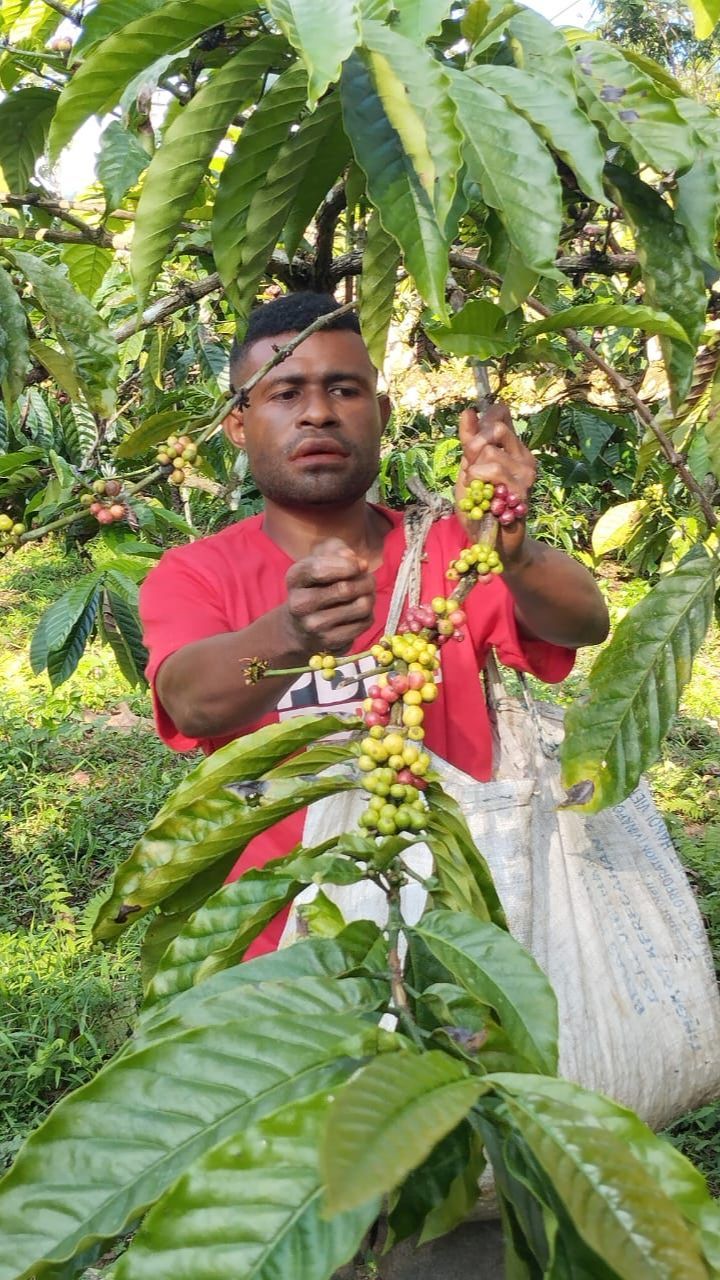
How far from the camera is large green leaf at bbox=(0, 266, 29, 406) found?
113 centimetres

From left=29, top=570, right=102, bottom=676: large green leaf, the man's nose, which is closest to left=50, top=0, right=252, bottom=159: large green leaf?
the man's nose

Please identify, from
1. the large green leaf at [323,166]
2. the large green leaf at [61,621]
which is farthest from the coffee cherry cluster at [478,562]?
the large green leaf at [61,621]

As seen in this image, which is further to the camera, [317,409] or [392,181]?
[317,409]

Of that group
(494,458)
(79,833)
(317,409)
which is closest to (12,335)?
(317,409)

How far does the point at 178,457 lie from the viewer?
1.08 metres

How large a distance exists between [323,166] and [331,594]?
44cm

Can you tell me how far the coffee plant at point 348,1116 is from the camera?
44 cm

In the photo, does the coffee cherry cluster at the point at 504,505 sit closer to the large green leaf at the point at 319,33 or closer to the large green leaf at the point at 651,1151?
the large green leaf at the point at 319,33

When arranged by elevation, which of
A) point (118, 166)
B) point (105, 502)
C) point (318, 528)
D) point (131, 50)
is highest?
point (131, 50)

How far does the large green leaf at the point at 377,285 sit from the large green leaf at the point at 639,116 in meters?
0.21

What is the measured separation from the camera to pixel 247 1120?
0.51 metres

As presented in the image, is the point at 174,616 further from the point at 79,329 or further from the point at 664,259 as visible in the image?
the point at 664,259

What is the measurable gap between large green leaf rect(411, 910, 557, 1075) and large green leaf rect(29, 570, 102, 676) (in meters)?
1.50

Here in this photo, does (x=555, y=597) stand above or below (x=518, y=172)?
below
